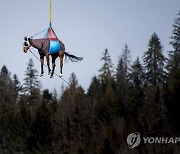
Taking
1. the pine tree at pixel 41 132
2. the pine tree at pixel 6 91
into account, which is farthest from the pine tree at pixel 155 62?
the pine tree at pixel 6 91

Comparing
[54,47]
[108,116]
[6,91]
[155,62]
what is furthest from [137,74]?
[54,47]

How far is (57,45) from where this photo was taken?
9484 mm

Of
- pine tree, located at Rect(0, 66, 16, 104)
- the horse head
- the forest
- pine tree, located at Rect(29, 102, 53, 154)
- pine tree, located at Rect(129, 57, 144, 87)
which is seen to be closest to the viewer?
the horse head

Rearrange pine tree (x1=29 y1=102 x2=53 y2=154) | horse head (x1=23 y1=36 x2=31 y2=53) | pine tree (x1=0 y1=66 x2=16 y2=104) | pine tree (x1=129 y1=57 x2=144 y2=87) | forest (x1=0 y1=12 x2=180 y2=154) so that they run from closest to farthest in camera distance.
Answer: horse head (x1=23 y1=36 x2=31 y2=53)
forest (x1=0 y1=12 x2=180 y2=154)
pine tree (x1=29 y1=102 x2=53 y2=154)
pine tree (x1=129 y1=57 x2=144 y2=87)
pine tree (x1=0 y1=66 x2=16 y2=104)

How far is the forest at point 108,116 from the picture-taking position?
3008 cm

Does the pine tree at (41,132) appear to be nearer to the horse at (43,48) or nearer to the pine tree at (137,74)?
the pine tree at (137,74)

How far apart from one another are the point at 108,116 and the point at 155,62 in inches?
310

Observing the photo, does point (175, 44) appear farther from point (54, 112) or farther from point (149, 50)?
point (54, 112)

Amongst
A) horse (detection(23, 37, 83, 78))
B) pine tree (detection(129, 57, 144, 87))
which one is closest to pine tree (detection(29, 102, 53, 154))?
pine tree (detection(129, 57, 144, 87))

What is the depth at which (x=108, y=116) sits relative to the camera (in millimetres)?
37875

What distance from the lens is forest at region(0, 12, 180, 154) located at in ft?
98.7

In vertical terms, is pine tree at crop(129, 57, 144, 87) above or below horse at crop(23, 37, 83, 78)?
above

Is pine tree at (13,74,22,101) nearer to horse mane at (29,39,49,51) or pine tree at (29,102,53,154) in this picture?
pine tree at (29,102,53,154)

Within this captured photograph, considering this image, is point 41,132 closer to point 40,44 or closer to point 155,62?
point 155,62
